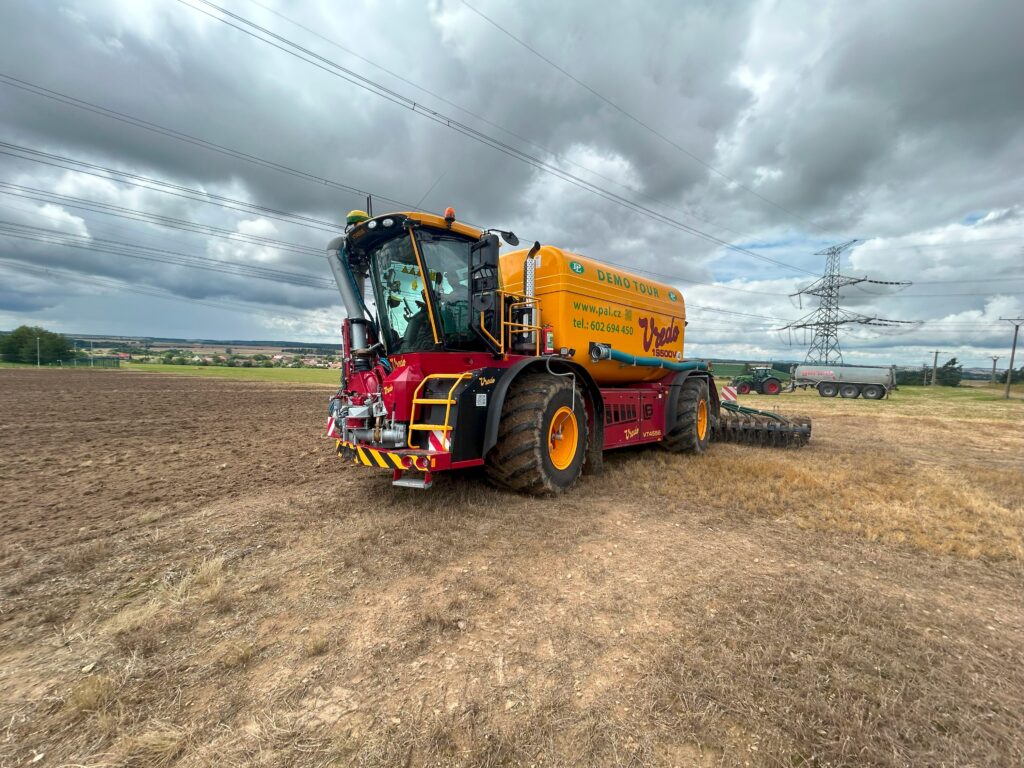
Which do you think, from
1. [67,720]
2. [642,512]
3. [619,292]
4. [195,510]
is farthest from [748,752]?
[619,292]

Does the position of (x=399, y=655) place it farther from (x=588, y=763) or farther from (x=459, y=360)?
(x=459, y=360)

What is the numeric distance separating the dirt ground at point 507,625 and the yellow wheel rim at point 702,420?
3.14 meters

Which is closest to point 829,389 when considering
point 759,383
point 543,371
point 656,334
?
point 759,383

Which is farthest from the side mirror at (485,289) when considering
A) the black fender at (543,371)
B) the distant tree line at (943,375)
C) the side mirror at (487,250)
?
the distant tree line at (943,375)

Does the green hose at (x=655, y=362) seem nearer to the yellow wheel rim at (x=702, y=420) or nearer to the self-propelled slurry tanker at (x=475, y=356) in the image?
the self-propelled slurry tanker at (x=475, y=356)

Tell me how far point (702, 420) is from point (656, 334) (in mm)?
2108

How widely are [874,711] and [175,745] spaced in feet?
10.1

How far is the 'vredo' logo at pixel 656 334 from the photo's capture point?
27.6 feet

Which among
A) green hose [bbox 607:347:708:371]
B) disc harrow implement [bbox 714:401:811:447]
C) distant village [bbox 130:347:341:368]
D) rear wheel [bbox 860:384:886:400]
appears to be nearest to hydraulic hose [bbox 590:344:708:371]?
green hose [bbox 607:347:708:371]

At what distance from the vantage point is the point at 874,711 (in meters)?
2.16

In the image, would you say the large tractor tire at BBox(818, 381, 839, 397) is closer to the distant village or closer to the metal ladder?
the metal ladder

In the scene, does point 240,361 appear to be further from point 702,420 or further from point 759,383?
→ point 702,420

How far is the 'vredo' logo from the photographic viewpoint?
8.42 metres

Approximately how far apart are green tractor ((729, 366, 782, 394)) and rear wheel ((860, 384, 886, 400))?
5647mm
